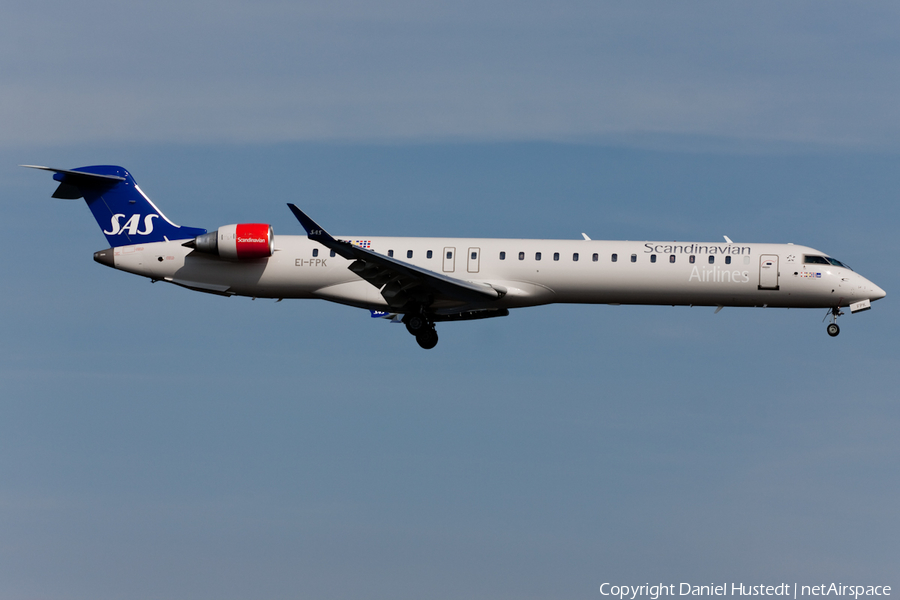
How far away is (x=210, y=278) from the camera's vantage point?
3041 cm

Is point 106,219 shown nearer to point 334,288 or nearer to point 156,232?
point 156,232

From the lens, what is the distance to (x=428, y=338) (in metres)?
29.9

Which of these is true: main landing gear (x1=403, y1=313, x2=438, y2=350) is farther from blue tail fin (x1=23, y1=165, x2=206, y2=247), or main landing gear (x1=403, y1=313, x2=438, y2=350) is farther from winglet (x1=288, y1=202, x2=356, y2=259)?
blue tail fin (x1=23, y1=165, x2=206, y2=247)

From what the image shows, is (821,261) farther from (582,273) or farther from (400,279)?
(400,279)

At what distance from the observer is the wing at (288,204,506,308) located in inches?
1038

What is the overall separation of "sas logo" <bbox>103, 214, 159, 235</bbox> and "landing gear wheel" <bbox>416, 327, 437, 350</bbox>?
30.6ft

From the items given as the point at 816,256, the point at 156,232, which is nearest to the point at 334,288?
the point at 156,232

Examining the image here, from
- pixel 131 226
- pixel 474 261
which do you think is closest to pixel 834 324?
pixel 474 261

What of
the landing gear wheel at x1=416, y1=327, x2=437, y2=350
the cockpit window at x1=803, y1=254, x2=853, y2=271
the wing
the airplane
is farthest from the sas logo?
the cockpit window at x1=803, y1=254, x2=853, y2=271

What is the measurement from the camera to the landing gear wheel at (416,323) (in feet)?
97.6

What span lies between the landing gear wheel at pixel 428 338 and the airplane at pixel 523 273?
4 cm

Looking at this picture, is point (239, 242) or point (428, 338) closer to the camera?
point (239, 242)

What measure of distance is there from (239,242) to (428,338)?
633cm

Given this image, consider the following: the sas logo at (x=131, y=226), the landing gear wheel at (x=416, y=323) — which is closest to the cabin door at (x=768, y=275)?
the landing gear wheel at (x=416, y=323)
